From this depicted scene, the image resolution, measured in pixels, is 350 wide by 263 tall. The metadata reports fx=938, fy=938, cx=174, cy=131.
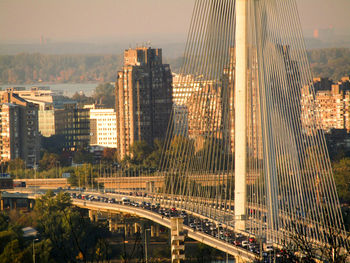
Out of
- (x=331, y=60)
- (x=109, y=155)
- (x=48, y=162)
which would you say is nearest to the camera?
(x=48, y=162)

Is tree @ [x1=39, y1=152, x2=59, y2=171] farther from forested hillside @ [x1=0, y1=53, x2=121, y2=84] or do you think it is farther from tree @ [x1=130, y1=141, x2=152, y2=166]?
forested hillside @ [x1=0, y1=53, x2=121, y2=84]

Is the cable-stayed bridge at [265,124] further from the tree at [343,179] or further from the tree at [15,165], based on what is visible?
the tree at [15,165]

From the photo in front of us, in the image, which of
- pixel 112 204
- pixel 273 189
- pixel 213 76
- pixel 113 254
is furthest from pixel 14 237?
pixel 112 204

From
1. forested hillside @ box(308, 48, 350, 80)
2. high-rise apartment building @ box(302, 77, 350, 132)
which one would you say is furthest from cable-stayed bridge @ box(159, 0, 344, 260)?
forested hillside @ box(308, 48, 350, 80)

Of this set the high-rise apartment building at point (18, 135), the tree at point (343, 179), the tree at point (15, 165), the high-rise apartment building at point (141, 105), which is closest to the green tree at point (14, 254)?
the tree at point (343, 179)

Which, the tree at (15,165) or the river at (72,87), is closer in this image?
the tree at (15,165)

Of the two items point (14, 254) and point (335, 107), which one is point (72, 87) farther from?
point (14, 254)

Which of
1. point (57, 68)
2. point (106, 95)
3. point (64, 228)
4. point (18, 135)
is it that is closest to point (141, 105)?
point (18, 135)
